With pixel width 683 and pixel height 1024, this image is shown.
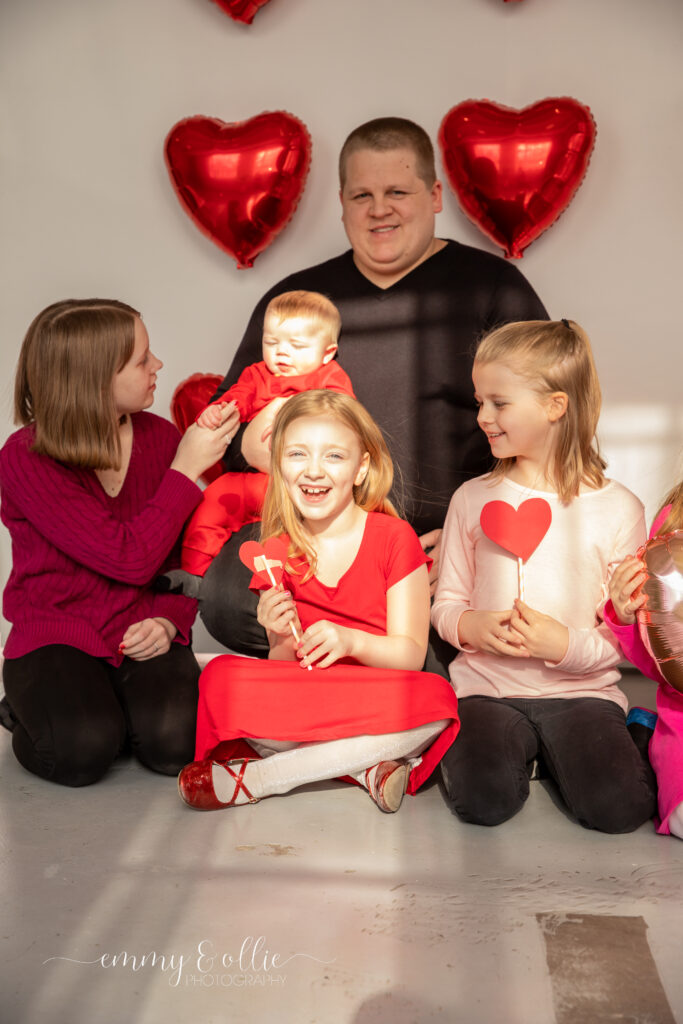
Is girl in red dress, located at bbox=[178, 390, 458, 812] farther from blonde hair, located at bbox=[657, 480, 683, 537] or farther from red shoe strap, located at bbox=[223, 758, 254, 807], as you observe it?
blonde hair, located at bbox=[657, 480, 683, 537]

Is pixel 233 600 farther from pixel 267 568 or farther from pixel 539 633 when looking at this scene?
pixel 539 633

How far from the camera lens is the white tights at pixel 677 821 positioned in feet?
5.85

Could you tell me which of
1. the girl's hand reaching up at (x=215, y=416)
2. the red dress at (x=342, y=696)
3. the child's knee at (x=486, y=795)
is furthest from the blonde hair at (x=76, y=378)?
the child's knee at (x=486, y=795)

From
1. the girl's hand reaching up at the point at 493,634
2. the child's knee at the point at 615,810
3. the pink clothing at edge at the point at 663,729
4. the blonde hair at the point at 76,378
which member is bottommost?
the child's knee at the point at 615,810

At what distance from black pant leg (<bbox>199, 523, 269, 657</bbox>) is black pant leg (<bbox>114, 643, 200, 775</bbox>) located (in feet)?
0.43

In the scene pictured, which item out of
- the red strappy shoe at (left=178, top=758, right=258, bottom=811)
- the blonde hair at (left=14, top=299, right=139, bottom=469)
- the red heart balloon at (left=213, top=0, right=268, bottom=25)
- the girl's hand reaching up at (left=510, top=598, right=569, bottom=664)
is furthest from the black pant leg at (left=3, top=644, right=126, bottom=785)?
the red heart balloon at (left=213, top=0, right=268, bottom=25)

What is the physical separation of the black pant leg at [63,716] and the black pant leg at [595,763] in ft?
2.87

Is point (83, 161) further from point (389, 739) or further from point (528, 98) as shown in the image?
point (389, 739)

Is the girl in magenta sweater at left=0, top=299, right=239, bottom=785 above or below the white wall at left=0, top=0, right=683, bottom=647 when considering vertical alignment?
below

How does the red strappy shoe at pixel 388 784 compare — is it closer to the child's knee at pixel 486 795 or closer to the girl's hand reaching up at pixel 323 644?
the child's knee at pixel 486 795

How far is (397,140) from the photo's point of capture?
94.2 inches

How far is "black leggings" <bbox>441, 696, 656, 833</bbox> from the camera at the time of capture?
1.84 meters

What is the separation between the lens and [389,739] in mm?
1942

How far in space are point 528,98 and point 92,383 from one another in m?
1.53
